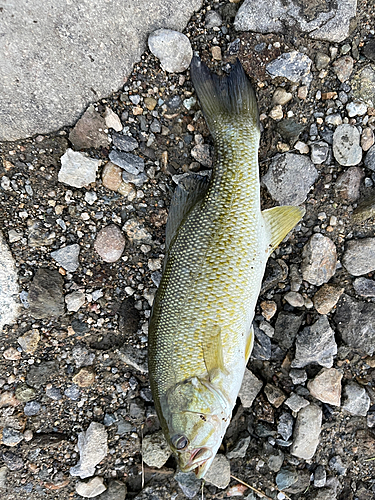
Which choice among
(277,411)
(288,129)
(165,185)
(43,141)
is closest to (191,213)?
(165,185)

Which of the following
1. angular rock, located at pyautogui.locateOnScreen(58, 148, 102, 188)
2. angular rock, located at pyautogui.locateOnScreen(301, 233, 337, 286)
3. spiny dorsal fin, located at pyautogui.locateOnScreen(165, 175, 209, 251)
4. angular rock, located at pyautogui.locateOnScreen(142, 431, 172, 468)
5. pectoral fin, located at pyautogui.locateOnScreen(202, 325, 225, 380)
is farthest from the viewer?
angular rock, located at pyautogui.locateOnScreen(142, 431, 172, 468)

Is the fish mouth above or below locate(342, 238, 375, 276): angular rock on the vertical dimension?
below

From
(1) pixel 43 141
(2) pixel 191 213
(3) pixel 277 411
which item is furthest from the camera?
(3) pixel 277 411

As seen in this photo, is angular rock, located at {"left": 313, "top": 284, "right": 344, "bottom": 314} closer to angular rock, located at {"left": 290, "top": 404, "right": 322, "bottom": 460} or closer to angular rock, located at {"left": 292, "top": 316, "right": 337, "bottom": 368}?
angular rock, located at {"left": 292, "top": 316, "right": 337, "bottom": 368}

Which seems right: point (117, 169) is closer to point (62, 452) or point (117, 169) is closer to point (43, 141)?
point (43, 141)

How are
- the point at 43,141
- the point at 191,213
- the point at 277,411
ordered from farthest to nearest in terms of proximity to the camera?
the point at 277,411
the point at 43,141
the point at 191,213

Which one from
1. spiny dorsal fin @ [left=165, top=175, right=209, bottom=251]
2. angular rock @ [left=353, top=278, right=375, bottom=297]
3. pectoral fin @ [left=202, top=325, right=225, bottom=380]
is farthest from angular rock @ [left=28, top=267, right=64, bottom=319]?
angular rock @ [left=353, top=278, right=375, bottom=297]
